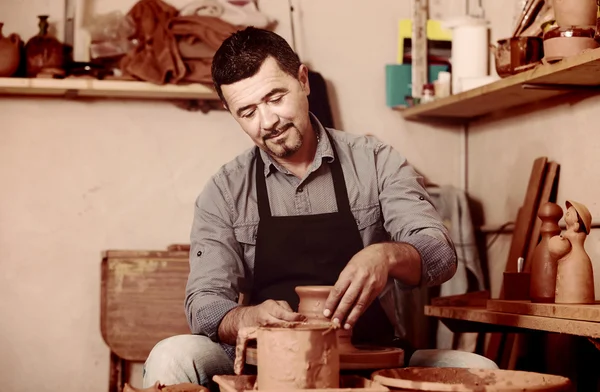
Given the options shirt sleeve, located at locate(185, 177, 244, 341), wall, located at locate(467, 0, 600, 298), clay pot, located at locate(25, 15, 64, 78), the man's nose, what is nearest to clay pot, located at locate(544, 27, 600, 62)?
wall, located at locate(467, 0, 600, 298)

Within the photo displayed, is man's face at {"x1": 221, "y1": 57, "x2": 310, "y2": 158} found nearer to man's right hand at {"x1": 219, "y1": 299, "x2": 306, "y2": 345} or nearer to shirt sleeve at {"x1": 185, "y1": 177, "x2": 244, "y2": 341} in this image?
shirt sleeve at {"x1": 185, "y1": 177, "x2": 244, "y2": 341}

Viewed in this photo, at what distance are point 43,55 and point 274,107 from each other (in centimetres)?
170

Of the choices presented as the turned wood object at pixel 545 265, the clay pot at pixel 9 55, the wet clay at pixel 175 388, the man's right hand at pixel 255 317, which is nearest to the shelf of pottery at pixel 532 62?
the turned wood object at pixel 545 265

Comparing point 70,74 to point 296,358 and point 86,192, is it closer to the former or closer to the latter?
point 86,192

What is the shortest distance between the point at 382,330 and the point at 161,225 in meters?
1.86

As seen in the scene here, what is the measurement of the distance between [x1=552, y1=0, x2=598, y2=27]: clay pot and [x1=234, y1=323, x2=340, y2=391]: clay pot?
5.99ft

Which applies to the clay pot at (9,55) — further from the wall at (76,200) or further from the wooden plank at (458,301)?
the wooden plank at (458,301)

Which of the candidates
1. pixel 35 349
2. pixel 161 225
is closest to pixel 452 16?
pixel 161 225

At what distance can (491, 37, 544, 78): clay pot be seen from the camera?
311cm

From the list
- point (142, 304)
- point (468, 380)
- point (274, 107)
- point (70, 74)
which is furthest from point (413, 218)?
point (70, 74)

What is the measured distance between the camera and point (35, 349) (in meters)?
3.90

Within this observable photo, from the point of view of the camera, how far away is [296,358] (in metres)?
1.49

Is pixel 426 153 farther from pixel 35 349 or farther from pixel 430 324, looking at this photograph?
pixel 35 349

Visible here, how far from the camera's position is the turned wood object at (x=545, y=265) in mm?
2555
